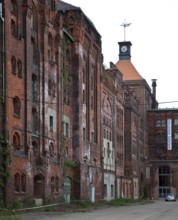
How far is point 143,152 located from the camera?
352 feet

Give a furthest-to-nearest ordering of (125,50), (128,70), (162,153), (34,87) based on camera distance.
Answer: (125,50) < (128,70) < (162,153) < (34,87)

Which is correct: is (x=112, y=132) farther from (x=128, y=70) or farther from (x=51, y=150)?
(x=128, y=70)

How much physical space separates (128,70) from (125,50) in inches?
282

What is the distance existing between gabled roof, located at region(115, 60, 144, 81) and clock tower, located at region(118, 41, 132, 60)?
1.16m

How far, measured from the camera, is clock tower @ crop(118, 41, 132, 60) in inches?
4680

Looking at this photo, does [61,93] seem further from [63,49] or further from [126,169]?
[126,169]

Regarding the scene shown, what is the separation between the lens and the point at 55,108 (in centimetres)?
5094

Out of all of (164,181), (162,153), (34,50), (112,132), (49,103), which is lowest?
(164,181)

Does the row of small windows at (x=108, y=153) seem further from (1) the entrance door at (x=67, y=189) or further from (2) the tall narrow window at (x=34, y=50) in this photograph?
(2) the tall narrow window at (x=34, y=50)

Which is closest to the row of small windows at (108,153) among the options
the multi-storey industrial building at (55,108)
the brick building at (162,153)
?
the multi-storey industrial building at (55,108)

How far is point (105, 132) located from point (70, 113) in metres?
17.0

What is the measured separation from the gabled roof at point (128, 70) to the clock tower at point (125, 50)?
3.81 feet

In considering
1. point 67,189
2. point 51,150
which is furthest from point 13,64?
point 67,189

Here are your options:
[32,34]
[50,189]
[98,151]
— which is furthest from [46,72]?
[98,151]
